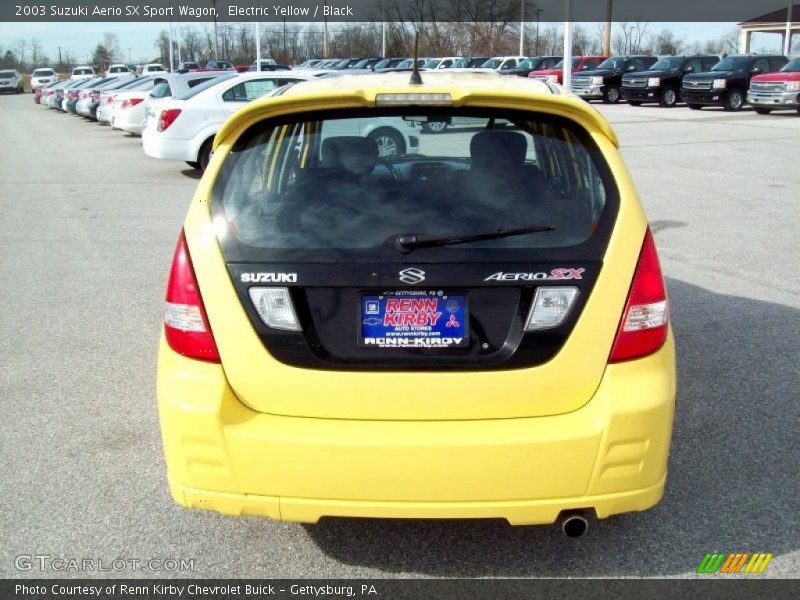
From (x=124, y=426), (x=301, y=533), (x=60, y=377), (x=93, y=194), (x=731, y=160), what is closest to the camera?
(x=301, y=533)

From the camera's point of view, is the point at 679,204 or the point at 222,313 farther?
the point at 679,204

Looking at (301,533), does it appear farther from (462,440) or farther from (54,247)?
(54,247)

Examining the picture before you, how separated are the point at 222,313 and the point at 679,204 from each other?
964cm

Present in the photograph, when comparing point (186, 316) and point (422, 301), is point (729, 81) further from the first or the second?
point (186, 316)

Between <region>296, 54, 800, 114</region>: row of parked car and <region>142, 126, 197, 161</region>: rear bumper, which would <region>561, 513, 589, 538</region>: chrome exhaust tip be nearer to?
<region>142, 126, 197, 161</region>: rear bumper

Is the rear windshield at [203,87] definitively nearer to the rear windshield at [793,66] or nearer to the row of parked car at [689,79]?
the row of parked car at [689,79]

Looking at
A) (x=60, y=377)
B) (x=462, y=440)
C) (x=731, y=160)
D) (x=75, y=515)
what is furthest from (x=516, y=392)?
(x=731, y=160)

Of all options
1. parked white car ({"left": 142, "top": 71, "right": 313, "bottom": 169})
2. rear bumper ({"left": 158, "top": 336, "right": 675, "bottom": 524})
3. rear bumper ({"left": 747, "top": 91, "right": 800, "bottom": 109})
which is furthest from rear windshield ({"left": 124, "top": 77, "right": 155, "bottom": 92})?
rear bumper ({"left": 158, "top": 336, "right": 675, "bottom": 524})

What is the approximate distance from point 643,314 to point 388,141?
1224 mm

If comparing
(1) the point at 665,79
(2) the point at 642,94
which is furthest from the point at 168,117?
(1) the point at 665,79

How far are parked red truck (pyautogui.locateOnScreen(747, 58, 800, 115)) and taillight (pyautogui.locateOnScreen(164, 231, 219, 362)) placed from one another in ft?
87.6

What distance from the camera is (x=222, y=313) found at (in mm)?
3010

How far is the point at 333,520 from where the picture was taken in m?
3.65

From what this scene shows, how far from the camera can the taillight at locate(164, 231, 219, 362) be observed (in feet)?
9.98
